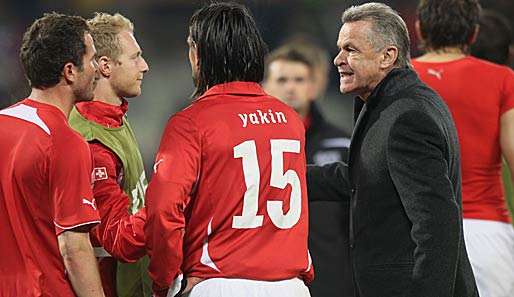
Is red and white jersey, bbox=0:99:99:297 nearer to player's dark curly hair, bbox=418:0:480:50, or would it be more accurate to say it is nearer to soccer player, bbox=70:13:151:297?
soccer player, bbox=70:13:151:297

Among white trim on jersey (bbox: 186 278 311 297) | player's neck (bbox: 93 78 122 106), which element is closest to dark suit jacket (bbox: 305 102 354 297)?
player's neck (bbox: 93 78 122 106)

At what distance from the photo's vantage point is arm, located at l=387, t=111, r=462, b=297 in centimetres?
342

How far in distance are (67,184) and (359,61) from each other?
1.15 metres

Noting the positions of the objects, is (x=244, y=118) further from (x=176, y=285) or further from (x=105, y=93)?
(x=105, y=93)

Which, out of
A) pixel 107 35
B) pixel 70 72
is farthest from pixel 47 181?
pixel 107 35

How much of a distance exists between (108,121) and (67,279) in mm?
657

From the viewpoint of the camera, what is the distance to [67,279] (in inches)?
136

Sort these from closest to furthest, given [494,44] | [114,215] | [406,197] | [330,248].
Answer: [406,197], [114,215], [494,44], [330,248]

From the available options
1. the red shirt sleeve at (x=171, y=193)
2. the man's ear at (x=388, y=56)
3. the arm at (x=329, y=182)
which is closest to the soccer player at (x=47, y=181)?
the red shirt sleeve at (x=171, y=193)

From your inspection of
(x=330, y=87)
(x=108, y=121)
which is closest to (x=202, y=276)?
(x=108, y=121)

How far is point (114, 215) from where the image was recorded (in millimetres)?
3600

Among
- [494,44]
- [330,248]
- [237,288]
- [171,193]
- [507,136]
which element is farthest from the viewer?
[330,248]

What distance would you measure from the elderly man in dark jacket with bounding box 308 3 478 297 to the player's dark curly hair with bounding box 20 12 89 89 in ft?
3.23

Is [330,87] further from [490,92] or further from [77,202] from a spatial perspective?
[77,202]
